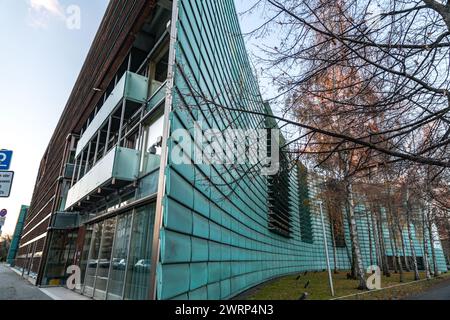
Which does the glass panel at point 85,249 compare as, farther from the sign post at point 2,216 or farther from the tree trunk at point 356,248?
the tree trunk at point 356,248

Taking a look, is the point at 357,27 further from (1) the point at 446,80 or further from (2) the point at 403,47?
(1) the point at 446,80

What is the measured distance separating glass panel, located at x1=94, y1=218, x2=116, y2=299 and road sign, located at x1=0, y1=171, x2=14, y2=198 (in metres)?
2.92

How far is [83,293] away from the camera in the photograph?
10.7 meters

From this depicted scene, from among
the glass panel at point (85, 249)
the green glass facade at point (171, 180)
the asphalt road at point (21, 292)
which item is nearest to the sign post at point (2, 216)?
the green glass facade at point (171, 180)

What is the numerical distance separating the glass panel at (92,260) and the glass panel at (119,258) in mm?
2207

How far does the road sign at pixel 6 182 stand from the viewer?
7941 millimetres

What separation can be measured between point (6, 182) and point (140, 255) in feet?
15.7

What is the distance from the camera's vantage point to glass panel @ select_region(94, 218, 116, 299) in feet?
28.6

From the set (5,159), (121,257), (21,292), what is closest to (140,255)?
(121,257)

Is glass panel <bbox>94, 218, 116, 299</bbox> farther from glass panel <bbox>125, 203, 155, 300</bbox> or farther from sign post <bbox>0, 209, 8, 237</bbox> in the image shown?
sign post <bbox>0, 209, 8, 237</bbox>

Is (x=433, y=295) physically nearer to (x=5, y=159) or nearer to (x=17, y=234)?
(x=5, y=159)
